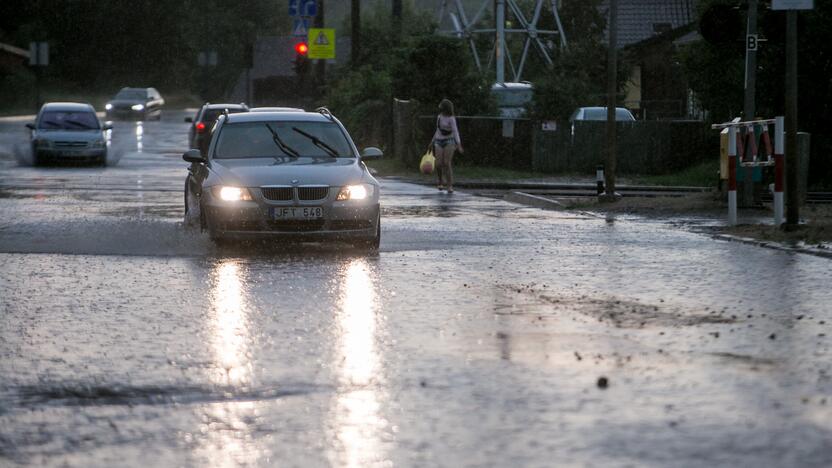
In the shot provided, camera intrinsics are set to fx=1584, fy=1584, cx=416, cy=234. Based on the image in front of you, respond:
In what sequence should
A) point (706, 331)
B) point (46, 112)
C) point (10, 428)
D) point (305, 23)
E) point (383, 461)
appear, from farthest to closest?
point (305, 23) → point (46, 112) → point (706, 331) → point (10, 428) → point (383, 461)

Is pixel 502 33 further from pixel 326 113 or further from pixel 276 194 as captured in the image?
pixel 276 194

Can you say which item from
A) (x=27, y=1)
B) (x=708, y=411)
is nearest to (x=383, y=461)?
(x=708, y=411)

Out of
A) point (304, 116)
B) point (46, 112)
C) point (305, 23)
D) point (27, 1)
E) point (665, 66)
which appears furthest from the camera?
point (27, 1)

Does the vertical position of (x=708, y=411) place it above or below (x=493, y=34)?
below

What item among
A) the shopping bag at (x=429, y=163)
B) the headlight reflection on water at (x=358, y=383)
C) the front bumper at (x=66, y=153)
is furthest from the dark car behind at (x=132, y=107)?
the headlight reflection on water at (x=358, y=383)

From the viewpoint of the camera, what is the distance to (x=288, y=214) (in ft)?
51.1

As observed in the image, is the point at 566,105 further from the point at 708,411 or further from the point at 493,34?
the point at 708,411

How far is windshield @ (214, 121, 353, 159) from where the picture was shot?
17172mm

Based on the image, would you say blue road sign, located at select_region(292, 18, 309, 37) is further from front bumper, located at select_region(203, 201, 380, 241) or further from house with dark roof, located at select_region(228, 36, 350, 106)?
house with dark roof, located at select_region(228, 36, 350, 106)

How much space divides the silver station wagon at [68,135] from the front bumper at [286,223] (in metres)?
21.0

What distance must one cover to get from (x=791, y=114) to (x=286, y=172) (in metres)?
5.85

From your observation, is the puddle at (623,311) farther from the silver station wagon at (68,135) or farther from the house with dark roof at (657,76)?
the house with dark roof at (657,76)

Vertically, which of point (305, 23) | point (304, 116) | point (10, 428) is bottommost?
point (10, 428)

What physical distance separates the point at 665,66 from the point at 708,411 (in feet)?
179
